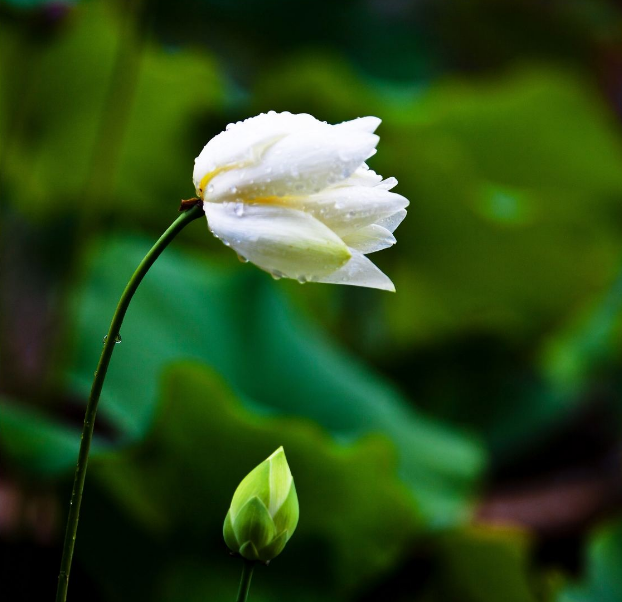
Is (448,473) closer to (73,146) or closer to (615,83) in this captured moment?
(73,146)

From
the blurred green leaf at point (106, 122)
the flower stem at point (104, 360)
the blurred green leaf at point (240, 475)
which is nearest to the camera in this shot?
the flower stem at point (104, 360)

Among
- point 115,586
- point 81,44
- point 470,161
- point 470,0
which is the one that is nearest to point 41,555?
point 115,586

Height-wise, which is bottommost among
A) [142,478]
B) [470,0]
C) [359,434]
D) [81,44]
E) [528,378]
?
[142,478]

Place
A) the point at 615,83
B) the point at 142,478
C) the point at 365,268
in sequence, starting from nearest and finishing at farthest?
1. the point at 365,268
2. the point at 142,478
3. the point at 615,83

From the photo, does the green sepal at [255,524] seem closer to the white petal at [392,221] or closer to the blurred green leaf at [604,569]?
the white petal at [392,221]

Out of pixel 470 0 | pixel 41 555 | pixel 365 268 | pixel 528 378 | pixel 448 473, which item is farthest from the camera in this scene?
pixel 470 0

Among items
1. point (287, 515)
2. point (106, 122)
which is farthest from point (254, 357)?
point (287, 515)

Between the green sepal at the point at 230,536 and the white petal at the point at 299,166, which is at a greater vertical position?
the white petal at the point at 299,166

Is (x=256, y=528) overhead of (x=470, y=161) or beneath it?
beneath

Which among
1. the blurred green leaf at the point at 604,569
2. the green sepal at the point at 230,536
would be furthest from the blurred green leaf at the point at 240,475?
the green sepal at the point at 230,536
